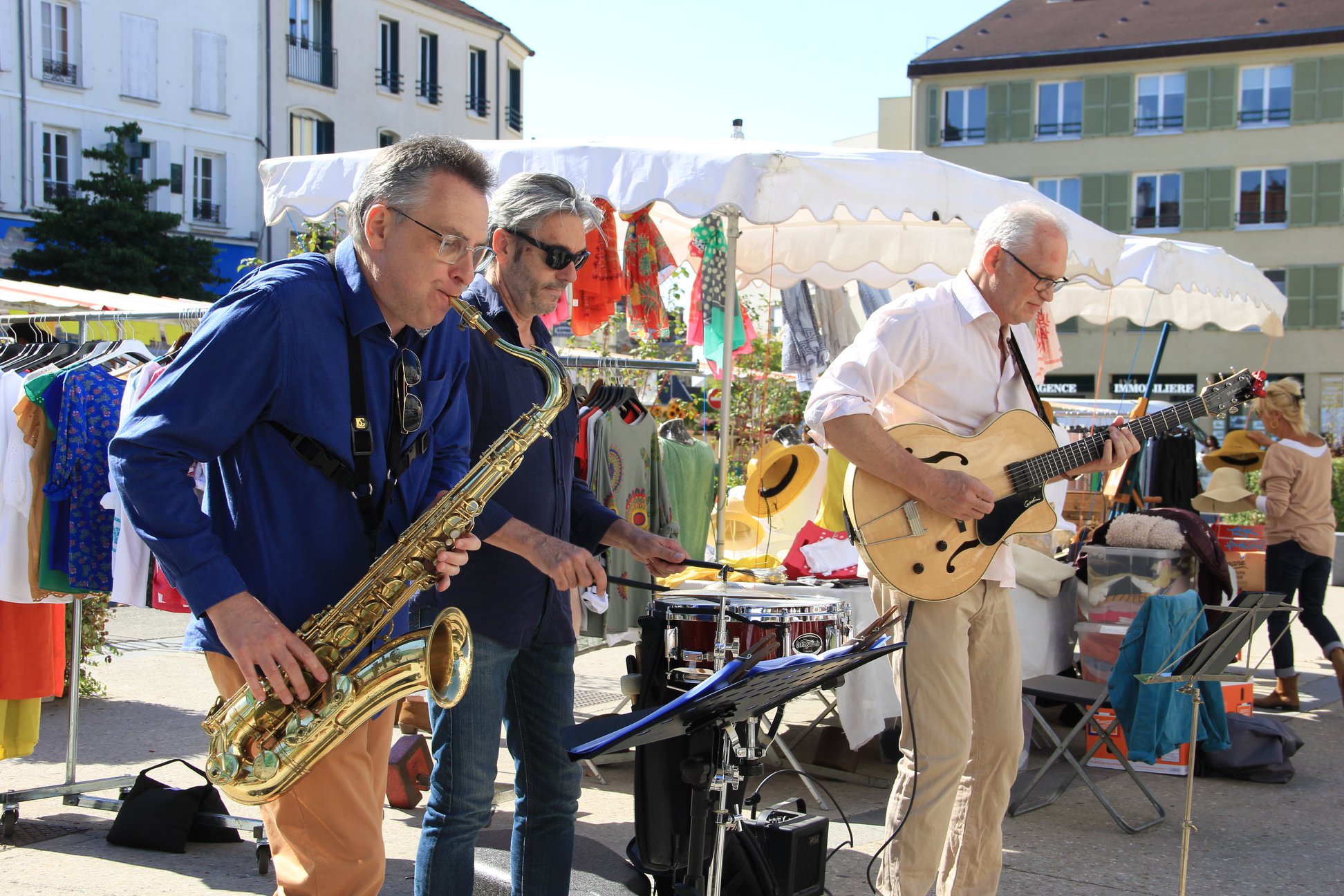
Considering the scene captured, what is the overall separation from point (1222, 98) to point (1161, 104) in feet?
5.03

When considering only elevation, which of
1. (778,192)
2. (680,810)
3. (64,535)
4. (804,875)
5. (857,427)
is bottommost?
(804,875)

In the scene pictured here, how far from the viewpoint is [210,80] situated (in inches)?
1146

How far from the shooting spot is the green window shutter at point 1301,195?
3209 centimetres

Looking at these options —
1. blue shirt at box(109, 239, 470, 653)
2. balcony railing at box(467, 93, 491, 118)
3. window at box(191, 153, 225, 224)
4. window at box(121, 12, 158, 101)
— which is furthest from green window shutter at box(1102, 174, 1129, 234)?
blue shirt at box(109, 239, 470, 653)

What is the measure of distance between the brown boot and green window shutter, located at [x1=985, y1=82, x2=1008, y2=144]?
29.6m

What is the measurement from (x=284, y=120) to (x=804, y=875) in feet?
98.4

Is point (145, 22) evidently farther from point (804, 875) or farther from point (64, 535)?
point (804, 875)

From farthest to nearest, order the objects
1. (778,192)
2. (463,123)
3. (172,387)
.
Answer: (463,123) < (778,192) < (172,387)

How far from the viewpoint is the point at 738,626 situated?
3621mm

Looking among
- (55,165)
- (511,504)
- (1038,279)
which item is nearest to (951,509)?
(1038,279)

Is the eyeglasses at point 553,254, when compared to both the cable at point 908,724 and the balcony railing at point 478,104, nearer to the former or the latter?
the cable at point 908,724

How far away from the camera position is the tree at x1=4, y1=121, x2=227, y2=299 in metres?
23.3

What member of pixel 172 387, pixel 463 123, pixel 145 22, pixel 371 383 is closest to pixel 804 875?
pixel 371 383

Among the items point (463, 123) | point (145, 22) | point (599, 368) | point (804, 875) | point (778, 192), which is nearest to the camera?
point (804, 875)
